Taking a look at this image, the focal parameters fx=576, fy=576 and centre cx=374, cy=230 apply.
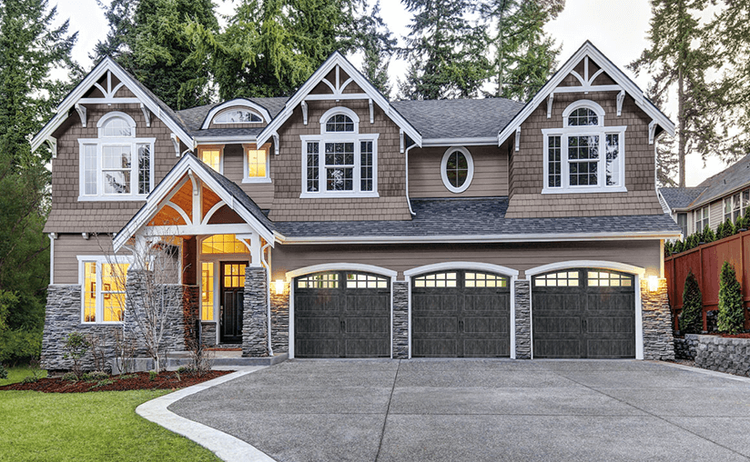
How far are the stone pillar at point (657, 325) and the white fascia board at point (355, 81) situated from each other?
683 centimetres

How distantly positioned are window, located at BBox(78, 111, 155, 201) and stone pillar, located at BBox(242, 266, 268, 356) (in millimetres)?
4427

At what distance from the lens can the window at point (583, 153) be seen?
48.4 feet

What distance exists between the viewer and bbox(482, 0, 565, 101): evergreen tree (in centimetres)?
2931

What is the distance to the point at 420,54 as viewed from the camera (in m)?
31.4

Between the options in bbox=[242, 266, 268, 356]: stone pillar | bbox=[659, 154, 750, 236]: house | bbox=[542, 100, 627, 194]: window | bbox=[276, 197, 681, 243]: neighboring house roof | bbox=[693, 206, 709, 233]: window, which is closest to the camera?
bbox=[242, 266, 268, 356]: stone pillar

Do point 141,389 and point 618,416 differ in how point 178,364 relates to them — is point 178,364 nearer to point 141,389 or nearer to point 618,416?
point 141,389

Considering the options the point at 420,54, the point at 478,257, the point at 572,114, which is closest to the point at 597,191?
the point at 572,114

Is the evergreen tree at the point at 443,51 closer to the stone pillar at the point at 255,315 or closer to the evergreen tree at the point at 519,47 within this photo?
the evergreen tree at the point at 519,47

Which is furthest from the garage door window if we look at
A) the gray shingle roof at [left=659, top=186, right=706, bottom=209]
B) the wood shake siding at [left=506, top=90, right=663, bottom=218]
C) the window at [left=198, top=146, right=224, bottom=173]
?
the gray shingle roof at [left=659, top=186, right=706, bottom=209]

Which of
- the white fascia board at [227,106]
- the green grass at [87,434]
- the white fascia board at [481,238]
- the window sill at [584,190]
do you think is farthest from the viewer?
the white fascia board at [227,106]

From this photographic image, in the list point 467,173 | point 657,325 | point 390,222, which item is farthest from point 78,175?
point 657,325

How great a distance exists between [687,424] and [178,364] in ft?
33.9

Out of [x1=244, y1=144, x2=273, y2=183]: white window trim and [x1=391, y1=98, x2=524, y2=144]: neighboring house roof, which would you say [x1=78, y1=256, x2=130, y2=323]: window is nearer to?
[x1=244, y1=144, x2=273, y2=183]: white window trim

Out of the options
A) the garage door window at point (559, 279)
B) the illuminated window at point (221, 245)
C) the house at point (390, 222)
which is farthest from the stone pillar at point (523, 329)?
the illuminated window at point (221, 245)
